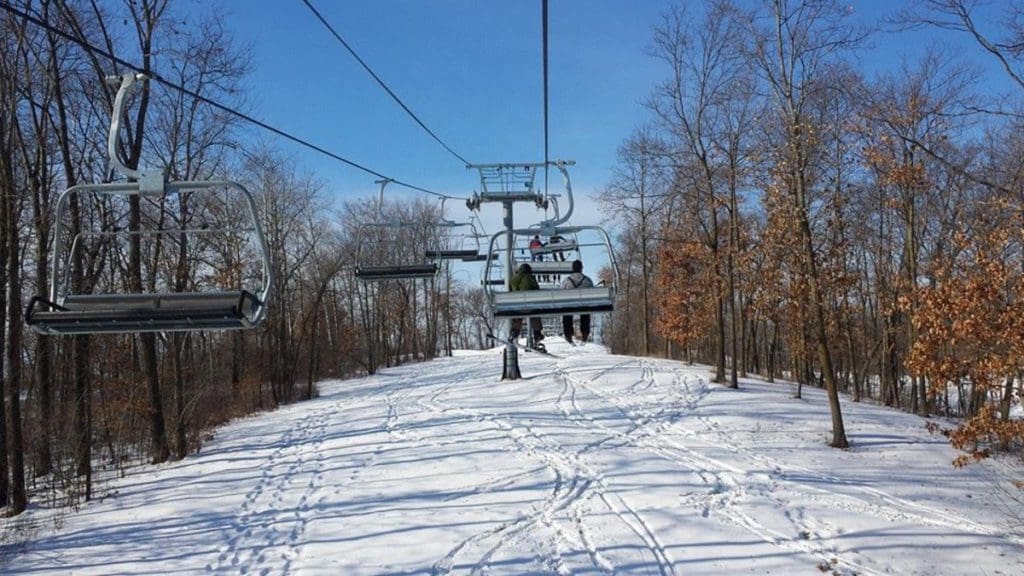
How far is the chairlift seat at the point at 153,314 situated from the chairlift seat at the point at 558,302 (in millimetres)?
4606

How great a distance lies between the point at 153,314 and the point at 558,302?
570 cm

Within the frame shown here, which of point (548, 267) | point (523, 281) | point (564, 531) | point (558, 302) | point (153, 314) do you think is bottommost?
point (564, 531)

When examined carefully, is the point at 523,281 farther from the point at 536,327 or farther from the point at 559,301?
the point at 536,327

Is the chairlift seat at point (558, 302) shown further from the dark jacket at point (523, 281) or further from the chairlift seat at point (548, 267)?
the chairlift seat at point (548, 267)

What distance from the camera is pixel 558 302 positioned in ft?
35.7

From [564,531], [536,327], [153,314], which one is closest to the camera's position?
[153,314]

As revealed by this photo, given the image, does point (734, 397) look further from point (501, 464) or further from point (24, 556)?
point (24, 556)

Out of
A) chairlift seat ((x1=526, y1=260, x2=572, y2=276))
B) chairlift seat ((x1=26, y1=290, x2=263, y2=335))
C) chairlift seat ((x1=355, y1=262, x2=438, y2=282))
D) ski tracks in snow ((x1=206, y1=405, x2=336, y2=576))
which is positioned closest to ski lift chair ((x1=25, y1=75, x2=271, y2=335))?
chairlift seat ((x1=26, y1=290, x2=263, y2=335))

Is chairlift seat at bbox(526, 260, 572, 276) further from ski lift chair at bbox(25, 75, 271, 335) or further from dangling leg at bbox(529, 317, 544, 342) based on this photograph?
ski lift chair at bbox(25, 75, 271, 335)

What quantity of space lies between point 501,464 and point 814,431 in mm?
8250

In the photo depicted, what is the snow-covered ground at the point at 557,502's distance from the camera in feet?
32.2

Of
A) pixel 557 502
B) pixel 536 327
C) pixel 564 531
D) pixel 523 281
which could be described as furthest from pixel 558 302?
pixel 536 327

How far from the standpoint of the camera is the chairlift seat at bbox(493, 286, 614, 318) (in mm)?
10758

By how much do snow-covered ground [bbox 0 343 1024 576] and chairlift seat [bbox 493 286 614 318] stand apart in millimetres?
3100
